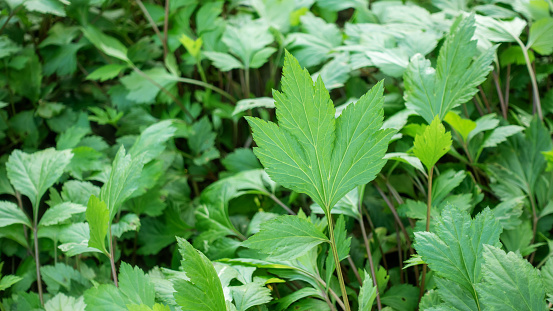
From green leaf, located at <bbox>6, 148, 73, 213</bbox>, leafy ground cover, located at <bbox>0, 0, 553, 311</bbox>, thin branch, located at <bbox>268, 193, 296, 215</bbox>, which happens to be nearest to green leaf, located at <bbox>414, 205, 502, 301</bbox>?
leafy ground cover, located at <bbox>0, 0, 553, 311</bbox>

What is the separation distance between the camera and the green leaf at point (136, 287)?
20.5 inches

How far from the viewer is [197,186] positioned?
997 mm

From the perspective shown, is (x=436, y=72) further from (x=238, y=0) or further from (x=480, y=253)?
(x=238, y=0)

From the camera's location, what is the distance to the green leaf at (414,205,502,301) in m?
0.46

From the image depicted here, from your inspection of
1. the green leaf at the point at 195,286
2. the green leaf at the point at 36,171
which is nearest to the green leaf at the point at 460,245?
the green leaf at the point at 195,286

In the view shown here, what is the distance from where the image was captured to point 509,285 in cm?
42

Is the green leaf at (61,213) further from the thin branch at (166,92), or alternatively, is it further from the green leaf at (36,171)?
the thin branch at (166,92)

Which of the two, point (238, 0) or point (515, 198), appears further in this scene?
point (238, 0)

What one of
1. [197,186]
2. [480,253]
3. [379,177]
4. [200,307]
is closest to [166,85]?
[197,186]

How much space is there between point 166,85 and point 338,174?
635mm

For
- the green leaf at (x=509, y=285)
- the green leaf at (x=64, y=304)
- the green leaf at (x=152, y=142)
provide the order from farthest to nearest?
the green leaf at (x=152, y=142) < the green leaf at (x=64, y=304) < the green leaf at (x=509, y=285)

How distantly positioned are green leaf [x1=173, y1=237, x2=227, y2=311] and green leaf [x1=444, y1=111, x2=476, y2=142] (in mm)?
477

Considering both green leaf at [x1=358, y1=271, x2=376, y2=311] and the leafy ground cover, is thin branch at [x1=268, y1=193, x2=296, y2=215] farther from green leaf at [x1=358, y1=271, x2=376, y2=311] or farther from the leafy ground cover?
green leaf at [x1=358, y1=271, x2=376, y2=311]

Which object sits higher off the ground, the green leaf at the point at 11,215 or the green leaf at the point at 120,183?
the green leaf at the point at 120,183
